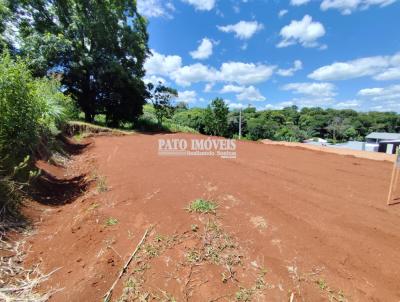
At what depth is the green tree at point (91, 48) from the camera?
11.0 metres

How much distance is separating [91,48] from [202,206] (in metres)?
13.2

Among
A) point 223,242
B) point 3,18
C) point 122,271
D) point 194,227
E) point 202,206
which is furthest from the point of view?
point 3,18

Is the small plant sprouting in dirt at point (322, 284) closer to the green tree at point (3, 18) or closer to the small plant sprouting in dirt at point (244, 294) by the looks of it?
the small plant sprouting in dirt at point (244, 294)

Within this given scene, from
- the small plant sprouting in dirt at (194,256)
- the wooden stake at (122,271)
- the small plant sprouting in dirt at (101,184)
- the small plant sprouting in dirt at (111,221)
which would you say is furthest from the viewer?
the small plant sprouting in dirt at (101,184)

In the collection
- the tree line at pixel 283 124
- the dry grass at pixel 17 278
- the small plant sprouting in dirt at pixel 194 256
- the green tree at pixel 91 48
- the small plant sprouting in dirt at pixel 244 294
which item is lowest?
the dry grass at pixel 17 278

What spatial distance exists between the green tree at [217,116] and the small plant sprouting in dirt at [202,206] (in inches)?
725

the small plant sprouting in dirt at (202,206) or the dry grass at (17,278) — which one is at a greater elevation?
the small plant sprouting in dirt at (202,206)

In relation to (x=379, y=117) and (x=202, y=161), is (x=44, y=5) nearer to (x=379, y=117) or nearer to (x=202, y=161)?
(x=202, y=161)

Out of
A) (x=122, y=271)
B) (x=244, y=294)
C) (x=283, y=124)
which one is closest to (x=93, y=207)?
(x=122, y=271)

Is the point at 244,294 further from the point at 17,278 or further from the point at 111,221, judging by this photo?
the point at 17,278

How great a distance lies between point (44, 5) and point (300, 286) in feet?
52.7

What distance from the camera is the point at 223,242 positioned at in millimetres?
2352

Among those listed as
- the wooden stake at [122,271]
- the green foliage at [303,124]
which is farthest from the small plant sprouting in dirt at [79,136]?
the green foliage at [303,124]

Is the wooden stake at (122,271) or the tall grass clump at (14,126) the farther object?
the tall grass clump at (14,126)
